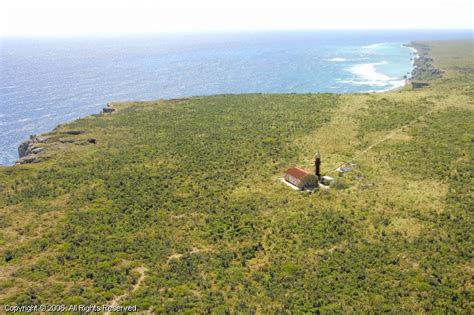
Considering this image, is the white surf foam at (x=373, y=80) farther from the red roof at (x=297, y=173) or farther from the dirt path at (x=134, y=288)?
the dirt path at (x=134, y=288)

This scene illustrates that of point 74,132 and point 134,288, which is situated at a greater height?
point 74,132

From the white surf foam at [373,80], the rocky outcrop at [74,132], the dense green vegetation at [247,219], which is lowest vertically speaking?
the dense green vegetation at [247,219]

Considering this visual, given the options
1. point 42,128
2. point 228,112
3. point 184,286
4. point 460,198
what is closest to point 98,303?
point 184,286

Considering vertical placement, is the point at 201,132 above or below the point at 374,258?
above

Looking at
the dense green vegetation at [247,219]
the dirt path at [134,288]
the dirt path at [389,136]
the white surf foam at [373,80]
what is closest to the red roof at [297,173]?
the dense green vegetation at [247,219]

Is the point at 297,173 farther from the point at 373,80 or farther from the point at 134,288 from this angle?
the point at 373,80

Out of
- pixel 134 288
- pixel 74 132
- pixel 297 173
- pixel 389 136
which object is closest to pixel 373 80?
pixel 389 136

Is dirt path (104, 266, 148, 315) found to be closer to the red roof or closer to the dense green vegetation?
the dense green vegetation

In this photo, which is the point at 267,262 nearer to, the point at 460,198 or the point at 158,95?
the point at 460,198

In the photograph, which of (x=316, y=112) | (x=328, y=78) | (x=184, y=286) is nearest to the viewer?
(x=184, y=286)
